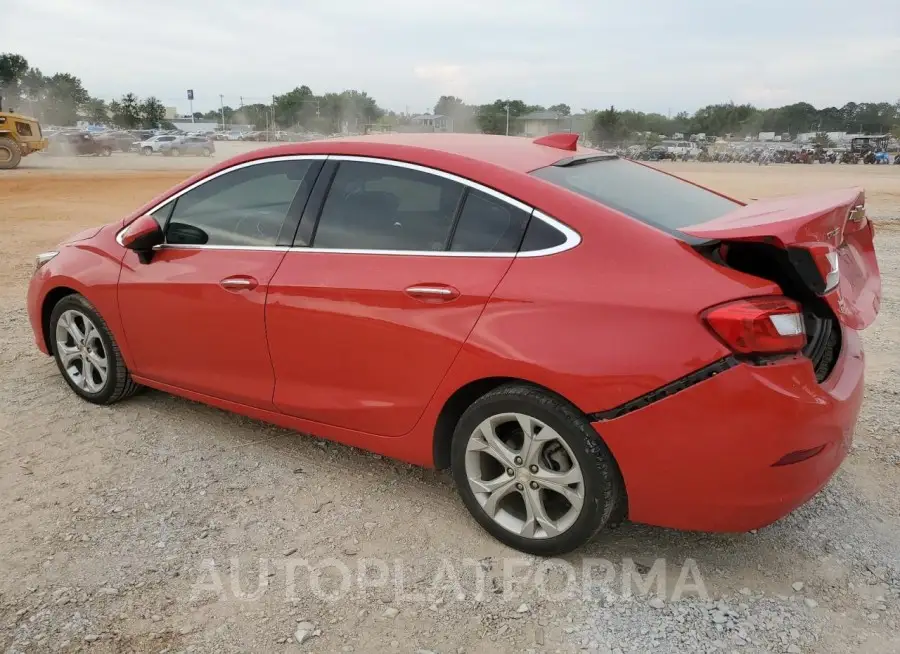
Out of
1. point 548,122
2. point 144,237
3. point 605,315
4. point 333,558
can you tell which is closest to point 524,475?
point 605,315

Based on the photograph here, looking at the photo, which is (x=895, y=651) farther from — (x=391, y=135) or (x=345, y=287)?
(x=391, y=135)

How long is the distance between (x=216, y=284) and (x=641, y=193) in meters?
2.01

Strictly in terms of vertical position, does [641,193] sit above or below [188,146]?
above

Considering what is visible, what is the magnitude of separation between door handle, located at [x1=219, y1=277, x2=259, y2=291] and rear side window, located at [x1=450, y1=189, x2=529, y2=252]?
1045 mm

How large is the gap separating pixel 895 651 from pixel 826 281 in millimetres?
1219

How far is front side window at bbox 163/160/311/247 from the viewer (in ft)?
11.4

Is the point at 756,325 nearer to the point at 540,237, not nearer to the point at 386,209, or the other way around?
the point at 540,237

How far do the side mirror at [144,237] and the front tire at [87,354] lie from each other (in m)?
0.61

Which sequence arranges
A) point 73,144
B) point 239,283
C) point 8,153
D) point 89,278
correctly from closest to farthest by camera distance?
point 239,283 → point 89,278 → point 8,153 → point 73,144

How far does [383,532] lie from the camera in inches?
122

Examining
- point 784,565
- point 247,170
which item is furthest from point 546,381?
point 247,170

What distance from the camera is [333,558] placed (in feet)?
9.59

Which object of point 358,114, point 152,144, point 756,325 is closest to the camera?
point 756,325

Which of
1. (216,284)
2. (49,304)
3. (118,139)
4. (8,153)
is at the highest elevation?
(216,284)
